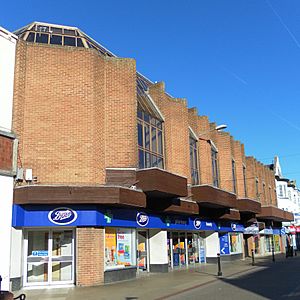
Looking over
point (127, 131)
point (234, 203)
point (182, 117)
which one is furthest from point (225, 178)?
point (127, 131)

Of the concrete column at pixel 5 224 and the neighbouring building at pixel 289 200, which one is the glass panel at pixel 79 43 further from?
the neighbouring building at pixel 289 200

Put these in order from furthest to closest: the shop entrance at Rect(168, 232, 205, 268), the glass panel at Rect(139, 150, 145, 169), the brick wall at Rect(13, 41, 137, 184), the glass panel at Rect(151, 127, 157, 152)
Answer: the shop entrance at Rect(168, 232, 205, 268) < the glass panel at Rect(151, 127, 157, 152) < the glass panel at Rect(139, 150, 145, 169) < the brick wall at Rect(13, 41, 137, 184)

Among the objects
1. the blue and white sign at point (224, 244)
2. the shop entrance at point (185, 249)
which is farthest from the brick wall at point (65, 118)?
the blue and white sign at point (224, 244)

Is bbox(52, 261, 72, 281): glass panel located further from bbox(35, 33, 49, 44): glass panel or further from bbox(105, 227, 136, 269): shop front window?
bbox(35, 33, 49, 44): glass panel

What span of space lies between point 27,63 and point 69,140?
3.59 metres

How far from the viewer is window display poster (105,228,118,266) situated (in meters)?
18.0

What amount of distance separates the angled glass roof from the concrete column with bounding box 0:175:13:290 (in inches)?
286

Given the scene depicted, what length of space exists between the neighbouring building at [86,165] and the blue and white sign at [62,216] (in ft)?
0.13

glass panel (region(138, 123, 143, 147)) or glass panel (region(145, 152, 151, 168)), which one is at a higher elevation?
glass panel (region(138, 123, 143, 147))

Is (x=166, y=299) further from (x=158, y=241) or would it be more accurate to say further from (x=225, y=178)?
(x=225, y=178)

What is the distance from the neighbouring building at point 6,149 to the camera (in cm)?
1506

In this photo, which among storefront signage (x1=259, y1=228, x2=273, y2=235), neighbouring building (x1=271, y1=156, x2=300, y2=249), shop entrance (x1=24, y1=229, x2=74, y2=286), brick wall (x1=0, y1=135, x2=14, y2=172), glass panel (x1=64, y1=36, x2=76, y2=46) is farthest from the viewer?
neighbouring building (x1=271, y1=156, x2=300, y2=249)

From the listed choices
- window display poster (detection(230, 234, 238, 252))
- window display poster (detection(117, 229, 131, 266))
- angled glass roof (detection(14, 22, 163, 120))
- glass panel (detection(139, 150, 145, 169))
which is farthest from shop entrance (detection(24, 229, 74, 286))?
window display poster (detection(230, 234, 238, 252))

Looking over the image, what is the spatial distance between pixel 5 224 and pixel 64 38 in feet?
31.4
